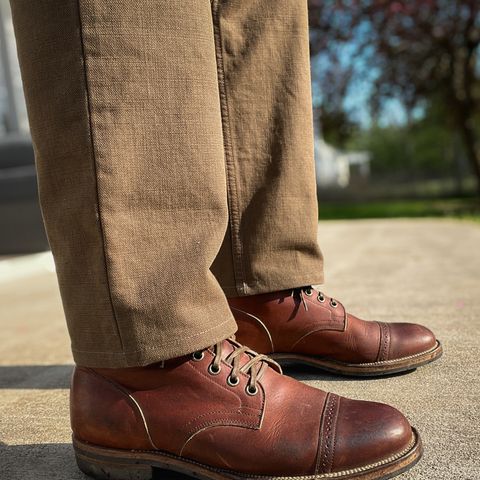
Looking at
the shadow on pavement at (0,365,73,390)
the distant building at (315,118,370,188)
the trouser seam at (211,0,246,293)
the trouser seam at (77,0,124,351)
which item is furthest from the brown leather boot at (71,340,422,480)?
the distant building at (315,118,370,188)

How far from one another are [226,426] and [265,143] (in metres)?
0.53

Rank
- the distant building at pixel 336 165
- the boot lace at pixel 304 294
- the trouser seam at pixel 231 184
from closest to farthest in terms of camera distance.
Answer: the trouser seam at pixel 231 184
the boot lace at pixel 304 294
the distant building at pixel 336 165

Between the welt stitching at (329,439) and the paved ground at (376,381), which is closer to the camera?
the welt stitching at (329,439)

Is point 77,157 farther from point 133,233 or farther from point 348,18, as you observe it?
point 348,18

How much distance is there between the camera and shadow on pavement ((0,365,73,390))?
1279 millimetres

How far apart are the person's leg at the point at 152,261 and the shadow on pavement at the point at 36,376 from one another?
51 cm

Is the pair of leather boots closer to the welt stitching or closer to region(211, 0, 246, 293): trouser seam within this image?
the welt stitching

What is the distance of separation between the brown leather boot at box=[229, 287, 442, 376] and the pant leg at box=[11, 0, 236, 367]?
33 cm

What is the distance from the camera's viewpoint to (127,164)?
28.5 inches

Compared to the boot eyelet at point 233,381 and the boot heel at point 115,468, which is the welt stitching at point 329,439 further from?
the boot heel at point 115,468

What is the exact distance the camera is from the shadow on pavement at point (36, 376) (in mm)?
1279

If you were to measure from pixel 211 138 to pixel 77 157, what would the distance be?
184 mm

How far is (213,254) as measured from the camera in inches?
31.3

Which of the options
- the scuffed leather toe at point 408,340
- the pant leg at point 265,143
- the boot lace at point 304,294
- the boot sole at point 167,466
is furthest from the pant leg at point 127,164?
the scuffed leather toe at point 408,340
